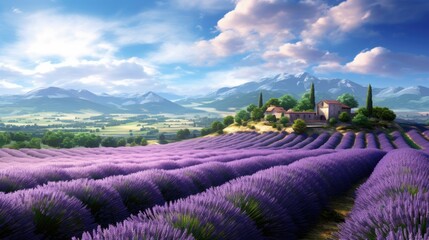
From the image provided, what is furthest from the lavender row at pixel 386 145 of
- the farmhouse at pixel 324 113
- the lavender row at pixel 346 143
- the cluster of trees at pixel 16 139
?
the cluster of trees at pixel 16 139

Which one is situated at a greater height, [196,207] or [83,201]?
[196,207]

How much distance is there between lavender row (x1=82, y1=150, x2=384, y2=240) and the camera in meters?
1.89

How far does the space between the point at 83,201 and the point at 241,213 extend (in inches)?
75.2

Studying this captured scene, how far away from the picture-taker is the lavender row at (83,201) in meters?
2.81

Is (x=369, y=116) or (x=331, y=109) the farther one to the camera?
(x=331, y=109)

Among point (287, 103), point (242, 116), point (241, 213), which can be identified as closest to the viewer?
point (241, 213)

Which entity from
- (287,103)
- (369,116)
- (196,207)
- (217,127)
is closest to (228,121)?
(217,127)

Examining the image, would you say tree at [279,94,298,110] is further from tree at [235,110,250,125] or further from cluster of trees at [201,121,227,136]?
cluster of trees at [201,121,227,136]

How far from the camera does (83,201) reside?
3.71 meters

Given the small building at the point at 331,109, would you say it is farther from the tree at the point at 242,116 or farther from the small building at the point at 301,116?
the tree at the point at 242,116

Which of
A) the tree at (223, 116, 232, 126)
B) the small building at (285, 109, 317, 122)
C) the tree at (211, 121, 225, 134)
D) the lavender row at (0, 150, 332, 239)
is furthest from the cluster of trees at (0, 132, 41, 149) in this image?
the lavender row at (0, 150, 332, 239)

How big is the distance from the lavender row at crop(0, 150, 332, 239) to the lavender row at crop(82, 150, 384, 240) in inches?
13.5

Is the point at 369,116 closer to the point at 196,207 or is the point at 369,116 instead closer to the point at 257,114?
the point at 257,114

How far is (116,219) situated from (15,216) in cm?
121
